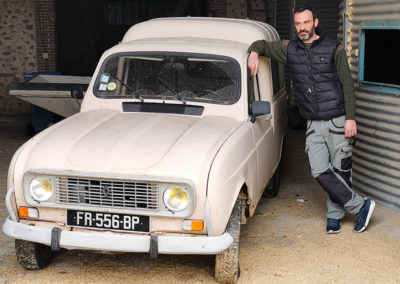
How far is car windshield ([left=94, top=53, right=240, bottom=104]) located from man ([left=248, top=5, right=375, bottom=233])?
0.30 m

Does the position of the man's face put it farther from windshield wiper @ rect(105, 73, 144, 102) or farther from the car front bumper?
the car front bumper

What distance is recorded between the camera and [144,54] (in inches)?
249

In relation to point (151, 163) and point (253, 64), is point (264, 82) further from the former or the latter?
point (151, 163)

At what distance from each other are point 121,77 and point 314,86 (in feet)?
6.06

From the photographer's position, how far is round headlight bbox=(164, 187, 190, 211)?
187 inches

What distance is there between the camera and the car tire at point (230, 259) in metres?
5.11

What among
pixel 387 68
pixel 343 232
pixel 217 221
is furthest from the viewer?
pixel 387 68

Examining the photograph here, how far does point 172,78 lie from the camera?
243 inches

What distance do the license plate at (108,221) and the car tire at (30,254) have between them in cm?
63

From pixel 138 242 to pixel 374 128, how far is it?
378cm

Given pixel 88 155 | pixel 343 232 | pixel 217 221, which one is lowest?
pixel 343 232

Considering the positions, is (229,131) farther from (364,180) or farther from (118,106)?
(364,180)

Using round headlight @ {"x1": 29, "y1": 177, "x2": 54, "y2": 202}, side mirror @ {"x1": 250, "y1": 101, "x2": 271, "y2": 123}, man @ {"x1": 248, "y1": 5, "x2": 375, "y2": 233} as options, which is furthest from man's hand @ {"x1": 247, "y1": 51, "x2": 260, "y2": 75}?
round headlight @ {"x1": 29, "y1": 177, "x2": 54, "y2": 202}

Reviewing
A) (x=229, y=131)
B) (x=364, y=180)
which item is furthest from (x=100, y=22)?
(x=229, y=131)
